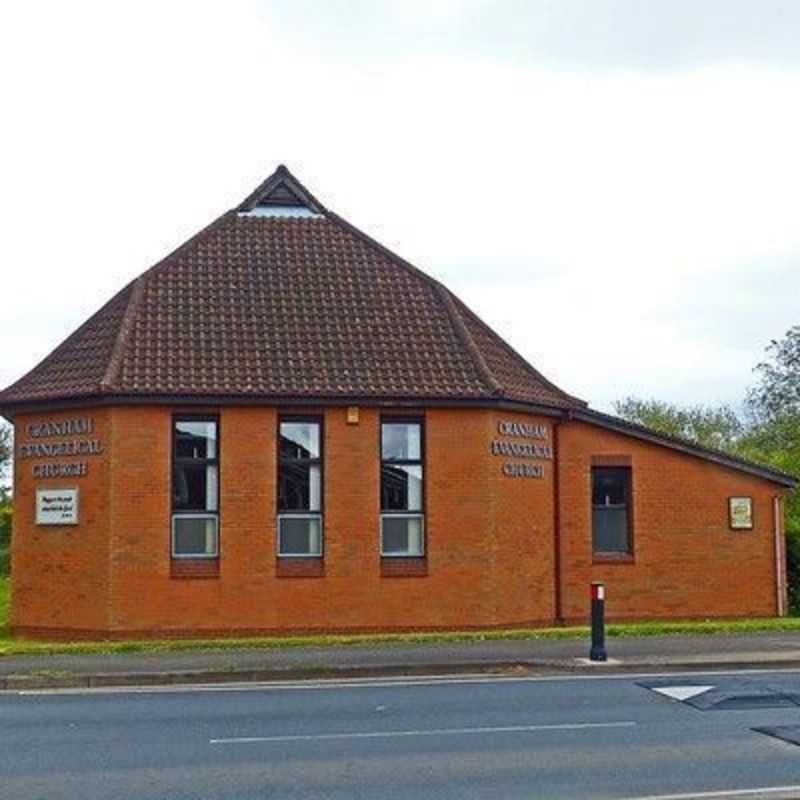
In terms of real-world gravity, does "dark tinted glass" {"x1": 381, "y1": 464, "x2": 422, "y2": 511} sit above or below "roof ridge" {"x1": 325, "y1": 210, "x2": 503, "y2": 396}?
below

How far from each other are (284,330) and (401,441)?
2725 mm

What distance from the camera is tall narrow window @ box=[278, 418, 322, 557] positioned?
22.7 meters

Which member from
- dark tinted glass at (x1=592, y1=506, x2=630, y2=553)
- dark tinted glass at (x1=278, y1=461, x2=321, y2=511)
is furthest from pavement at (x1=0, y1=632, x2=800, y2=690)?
dark tinted glass at (x1=592, y1=506, x2=630, y2=553)

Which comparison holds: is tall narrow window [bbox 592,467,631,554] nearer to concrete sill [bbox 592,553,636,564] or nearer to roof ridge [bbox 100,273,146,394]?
concrete sill [bbox 592,553,636,564]

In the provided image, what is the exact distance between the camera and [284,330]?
77.7ft

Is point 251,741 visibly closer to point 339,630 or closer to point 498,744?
point 498,744

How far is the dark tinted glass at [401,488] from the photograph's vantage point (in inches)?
905

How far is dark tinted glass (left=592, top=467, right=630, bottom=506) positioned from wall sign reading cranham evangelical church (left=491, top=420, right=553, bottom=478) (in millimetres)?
1018

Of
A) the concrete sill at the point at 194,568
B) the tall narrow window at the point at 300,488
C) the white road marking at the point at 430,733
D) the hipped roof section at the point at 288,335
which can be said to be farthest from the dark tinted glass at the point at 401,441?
the white road marking at the point at 430,733

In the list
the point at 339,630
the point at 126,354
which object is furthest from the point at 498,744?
the point at 126,354

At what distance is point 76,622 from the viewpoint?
2227 centimetres

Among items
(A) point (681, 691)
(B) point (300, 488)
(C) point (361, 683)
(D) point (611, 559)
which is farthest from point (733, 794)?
(D) point (611, 559)

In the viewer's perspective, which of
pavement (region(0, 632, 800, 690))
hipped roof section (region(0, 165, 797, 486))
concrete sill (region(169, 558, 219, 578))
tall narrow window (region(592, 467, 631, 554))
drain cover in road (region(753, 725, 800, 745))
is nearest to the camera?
drain cover in road (region(753, 725, 800, 745))

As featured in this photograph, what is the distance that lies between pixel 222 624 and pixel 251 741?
414 inches
